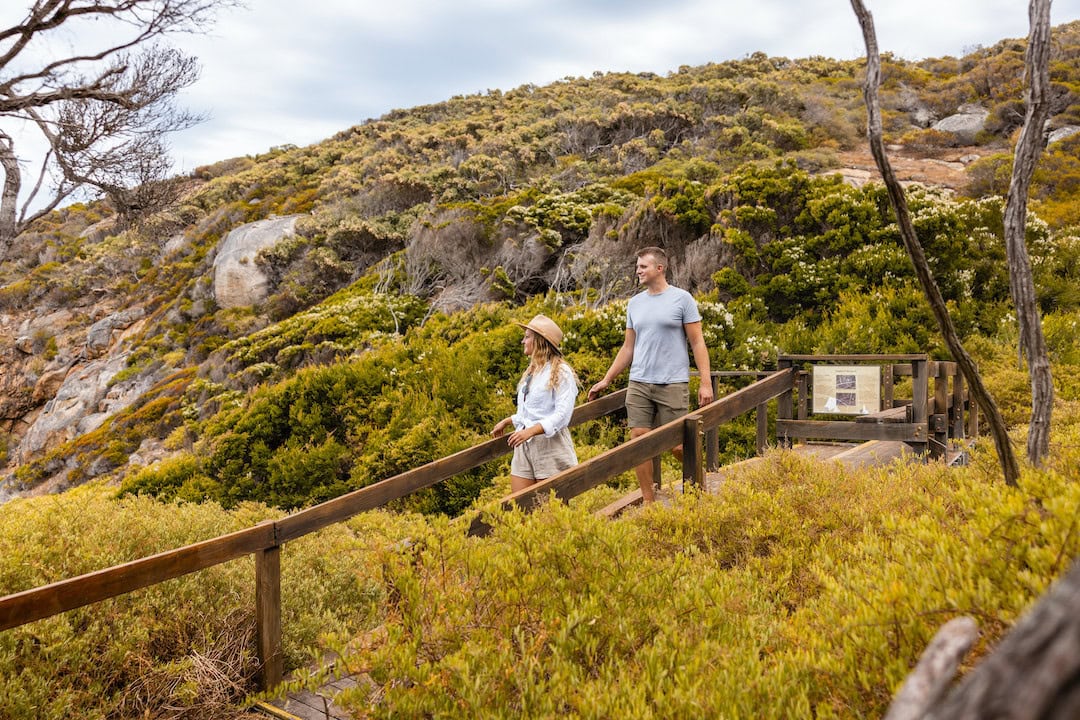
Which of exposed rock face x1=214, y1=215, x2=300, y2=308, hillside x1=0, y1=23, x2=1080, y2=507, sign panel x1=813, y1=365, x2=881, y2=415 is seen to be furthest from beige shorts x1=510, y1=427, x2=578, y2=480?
exposed rock face x1=214, y1=215, x2=300, y2=308

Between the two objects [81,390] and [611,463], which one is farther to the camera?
[81,390]

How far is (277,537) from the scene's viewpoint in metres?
3.38

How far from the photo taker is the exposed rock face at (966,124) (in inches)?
1040

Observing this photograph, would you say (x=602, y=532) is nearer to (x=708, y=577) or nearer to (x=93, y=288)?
(x=708, y=577)

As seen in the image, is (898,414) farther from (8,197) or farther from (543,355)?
(8,197)

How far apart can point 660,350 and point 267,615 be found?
317cm

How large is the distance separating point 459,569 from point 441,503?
5703mm

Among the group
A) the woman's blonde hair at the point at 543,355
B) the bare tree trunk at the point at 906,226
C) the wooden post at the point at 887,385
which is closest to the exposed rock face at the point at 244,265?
the wooden post at the point at 887,385

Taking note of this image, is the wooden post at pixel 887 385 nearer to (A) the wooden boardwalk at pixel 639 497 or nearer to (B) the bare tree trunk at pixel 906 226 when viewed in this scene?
(A) the wooden boardwalk at pixel 639 497

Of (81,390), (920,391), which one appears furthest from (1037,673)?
(81,390)

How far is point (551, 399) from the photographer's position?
4.58m

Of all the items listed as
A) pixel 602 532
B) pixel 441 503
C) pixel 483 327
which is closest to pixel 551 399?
pixel 602 532

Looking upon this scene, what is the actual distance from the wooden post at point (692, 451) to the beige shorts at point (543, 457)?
2.38 ft

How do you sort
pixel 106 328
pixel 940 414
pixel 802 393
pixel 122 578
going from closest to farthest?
pixel 122 578
pixel 940 414
pixel 802 393
pixel 106 328
